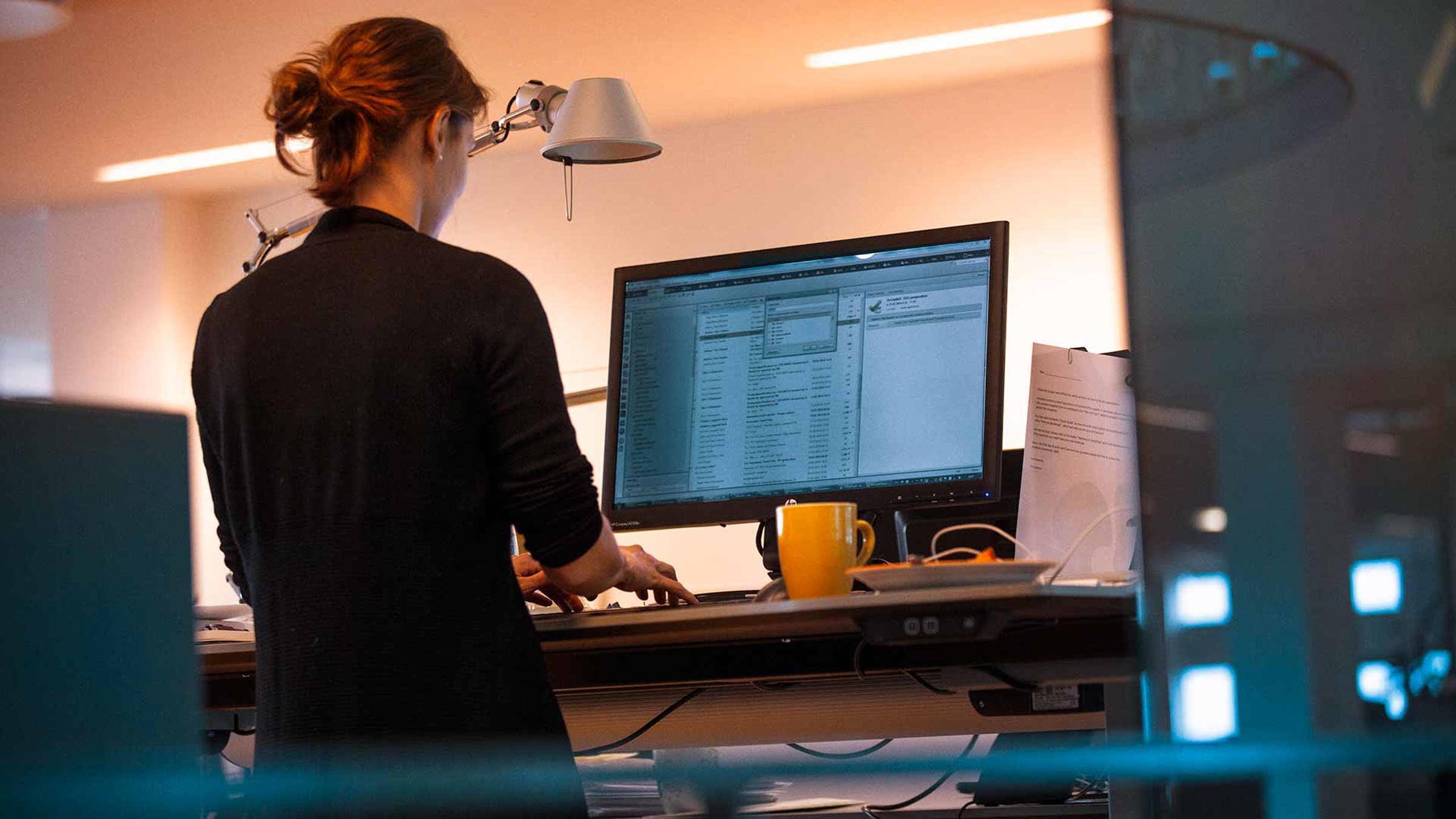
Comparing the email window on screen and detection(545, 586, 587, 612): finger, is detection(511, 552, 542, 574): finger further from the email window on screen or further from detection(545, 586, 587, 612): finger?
the email window on screen

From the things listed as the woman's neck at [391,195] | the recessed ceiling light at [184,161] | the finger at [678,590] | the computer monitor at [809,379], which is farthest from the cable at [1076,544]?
the recessed ceiling light at [184,161]

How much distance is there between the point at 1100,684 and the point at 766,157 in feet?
14.4

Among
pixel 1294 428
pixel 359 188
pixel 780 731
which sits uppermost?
pixel 359 188

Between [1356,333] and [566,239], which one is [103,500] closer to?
[1356,333]

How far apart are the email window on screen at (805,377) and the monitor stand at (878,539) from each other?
0.05 metres

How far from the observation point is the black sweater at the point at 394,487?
1.08 m

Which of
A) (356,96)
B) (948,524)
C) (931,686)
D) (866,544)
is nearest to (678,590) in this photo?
(866,544)

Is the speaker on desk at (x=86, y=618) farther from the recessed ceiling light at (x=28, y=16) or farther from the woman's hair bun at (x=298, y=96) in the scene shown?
the woman's hair bun at (x=298, y=96)

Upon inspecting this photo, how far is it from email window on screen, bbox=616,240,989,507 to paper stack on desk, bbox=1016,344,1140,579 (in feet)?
0.20

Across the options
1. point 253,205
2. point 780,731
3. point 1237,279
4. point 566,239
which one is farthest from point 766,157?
point 1237,279

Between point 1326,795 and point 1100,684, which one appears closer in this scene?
point 1326,795

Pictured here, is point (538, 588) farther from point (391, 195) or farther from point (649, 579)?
point (391, 195)

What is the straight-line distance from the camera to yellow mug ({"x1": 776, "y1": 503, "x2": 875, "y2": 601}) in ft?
4.34

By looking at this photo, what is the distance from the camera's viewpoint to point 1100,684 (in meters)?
1.50
